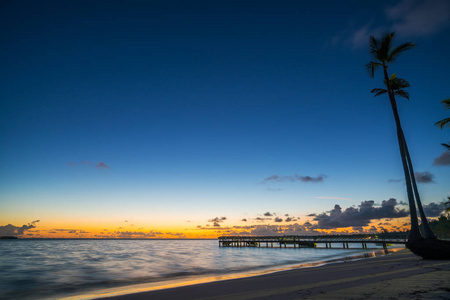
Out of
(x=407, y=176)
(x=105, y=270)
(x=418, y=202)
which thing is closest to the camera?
(x=418, y=202)

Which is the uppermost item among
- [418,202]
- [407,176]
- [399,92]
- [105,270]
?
[399,92]

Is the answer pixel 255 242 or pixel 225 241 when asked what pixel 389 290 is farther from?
pixel 225 241

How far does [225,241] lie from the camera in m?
89.8

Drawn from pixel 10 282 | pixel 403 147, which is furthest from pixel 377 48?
pixel 10 282

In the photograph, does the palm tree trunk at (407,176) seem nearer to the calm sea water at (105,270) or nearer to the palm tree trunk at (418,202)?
the palm tree trunk at (418,202)

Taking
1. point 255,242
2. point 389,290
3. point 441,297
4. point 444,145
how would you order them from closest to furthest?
1. point 441,297
2. point 389,290
3. point 444,145
4. point 255,242

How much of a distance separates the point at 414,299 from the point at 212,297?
6.56m

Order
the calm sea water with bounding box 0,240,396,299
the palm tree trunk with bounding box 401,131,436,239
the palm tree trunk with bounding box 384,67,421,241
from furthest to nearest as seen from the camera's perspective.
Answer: the calm sea water with bounding box 0,240,396,299 < the palm tree trunk with bounding box 384,67,421,241 < the palm tree trunk with bounding box 401,131,436,239

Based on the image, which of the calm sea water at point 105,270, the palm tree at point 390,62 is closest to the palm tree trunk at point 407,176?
the palm tree at point 390,62

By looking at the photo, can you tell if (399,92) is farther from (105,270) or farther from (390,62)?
(105,270)

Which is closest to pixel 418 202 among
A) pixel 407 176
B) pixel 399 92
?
pixel 407 176

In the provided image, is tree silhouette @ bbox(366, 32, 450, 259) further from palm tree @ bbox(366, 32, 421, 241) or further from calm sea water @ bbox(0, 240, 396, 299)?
calm sea water @ bbox(0, 240, 396, 299)

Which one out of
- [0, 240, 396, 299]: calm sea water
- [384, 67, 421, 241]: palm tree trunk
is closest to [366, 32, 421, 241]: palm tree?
[384, 67, 421, 241]: palm tree trunk

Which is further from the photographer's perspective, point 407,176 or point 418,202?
point 407,176
